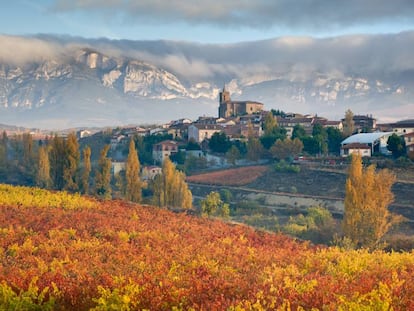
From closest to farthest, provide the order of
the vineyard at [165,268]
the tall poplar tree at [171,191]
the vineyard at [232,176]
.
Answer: the vineyard at [165,268] < the tall poplar tree at [171,191] < the vineyard at [232,176]

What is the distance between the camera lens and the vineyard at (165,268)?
22.7ft

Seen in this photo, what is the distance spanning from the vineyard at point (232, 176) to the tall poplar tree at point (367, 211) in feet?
102

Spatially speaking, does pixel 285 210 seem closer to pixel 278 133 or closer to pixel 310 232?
pixel 310 232

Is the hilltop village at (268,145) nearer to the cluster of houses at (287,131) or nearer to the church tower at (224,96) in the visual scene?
the cluster of houses at (287,131)

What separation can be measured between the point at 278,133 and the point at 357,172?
46.2 meters

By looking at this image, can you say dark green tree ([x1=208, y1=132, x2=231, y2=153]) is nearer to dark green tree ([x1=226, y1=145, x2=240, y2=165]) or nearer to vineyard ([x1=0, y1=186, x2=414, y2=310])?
dark green tree ([x1=226, y1=145, x2=240, y2=165])

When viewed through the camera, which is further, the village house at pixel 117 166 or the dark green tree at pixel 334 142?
the village house at pixel 117 166

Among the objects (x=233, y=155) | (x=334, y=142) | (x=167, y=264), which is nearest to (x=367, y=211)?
(x=167, y=264)

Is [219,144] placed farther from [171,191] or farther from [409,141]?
[171,191]

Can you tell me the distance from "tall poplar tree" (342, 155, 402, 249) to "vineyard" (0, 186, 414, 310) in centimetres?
880

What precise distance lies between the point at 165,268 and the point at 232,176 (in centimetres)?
5297

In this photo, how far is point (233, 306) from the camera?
610 centimetres

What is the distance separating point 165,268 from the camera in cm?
1013

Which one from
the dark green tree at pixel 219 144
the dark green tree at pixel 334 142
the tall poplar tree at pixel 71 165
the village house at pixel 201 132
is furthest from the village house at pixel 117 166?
the dark green tree at pixel 334 142
